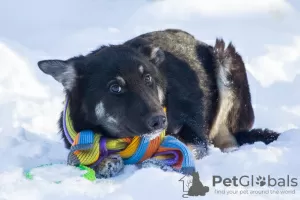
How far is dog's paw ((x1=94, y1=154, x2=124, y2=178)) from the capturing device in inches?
184

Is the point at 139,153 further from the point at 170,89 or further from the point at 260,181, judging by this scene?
the point at 260,181

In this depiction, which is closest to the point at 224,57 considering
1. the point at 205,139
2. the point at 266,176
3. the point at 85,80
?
the point at 205,139

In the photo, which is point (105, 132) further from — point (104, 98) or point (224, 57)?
point (224, 57)

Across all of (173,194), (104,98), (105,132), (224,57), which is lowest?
(173,194)

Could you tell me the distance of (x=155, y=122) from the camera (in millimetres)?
4609

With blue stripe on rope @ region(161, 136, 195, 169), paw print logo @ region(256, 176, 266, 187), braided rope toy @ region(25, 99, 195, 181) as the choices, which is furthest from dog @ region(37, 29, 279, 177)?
paw print logo @ region(256, 176, 266, 187)

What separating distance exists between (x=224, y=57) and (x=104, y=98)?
2.42 metres

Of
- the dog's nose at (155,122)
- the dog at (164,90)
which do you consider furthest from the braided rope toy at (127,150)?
the dog's nose at (155,122)

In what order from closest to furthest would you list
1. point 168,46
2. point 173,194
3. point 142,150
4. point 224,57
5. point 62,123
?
1. point 173,194
2. point 142,150
3. point 62,123
4. point 168,46
5. point 224,57

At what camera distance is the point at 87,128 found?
205 inches

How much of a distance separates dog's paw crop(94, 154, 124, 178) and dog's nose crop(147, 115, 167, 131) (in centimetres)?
46

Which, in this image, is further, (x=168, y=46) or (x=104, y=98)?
(x=168, y=46)

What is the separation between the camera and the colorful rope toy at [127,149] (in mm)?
4820

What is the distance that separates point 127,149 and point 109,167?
0.42 m
